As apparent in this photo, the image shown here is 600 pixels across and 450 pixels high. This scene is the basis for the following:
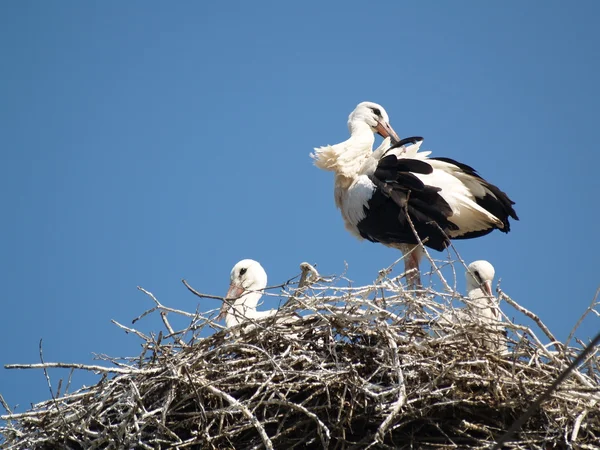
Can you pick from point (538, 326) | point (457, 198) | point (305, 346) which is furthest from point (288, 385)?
point (457, 198)

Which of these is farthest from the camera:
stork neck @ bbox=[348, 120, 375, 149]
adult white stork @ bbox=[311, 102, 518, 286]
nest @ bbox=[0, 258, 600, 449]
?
stork neck @ bbox=[348, 120, 375, 149]

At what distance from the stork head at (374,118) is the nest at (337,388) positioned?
386 centimetres

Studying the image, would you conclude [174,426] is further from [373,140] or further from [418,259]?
[373,140]

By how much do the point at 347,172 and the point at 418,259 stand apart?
885mm

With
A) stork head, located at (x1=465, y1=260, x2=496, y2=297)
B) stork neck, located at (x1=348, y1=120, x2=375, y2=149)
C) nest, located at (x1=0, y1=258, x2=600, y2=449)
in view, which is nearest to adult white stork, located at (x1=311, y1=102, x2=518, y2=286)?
stork neck, located at (x1=348, y1=120, x2=375, y2=149)

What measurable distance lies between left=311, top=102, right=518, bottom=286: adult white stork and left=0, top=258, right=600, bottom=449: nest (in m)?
2.28

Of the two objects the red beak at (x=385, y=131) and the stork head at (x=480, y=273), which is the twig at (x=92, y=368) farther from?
the red beak at (x=385, y=131)

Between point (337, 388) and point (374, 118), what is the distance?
4361 millimetres

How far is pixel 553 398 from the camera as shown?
4.21m

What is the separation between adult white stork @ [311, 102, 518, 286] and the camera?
6910 mm

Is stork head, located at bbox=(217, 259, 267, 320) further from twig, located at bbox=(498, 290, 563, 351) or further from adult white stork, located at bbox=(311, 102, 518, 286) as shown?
twig, located at bbox=(498, 290, 563, 351)

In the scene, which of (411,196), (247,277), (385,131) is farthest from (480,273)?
(385,131)

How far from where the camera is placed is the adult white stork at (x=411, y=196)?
691cm

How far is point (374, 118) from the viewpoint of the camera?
324 inches
